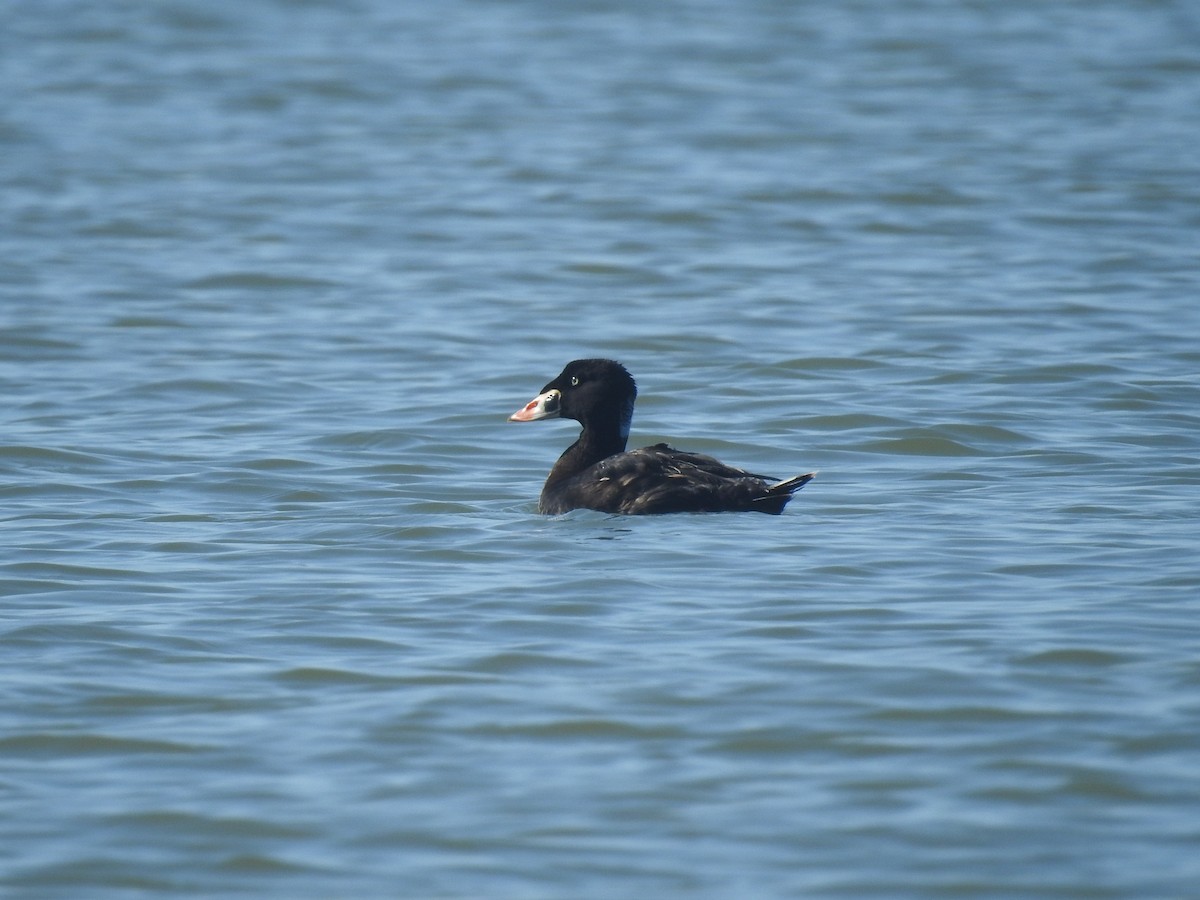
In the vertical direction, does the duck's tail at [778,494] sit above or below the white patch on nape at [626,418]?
below

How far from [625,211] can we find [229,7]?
2020cm

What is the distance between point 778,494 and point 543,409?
168 centimetres

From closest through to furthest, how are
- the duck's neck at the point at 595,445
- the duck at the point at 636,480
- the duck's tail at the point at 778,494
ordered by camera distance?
1. the duck's tail at the point at 778,494
2. the duck at the point at 636,480
3. the duck's neck at the point at 595,445

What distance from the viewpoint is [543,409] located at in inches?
421

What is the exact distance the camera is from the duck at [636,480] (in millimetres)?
9625

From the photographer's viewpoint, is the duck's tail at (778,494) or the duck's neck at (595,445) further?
the duck's neck at (595,445)

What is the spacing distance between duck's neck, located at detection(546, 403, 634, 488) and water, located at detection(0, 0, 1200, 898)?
1.79 ft

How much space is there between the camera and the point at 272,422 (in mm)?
12734

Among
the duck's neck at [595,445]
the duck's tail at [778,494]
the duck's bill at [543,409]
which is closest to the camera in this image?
the duck's tail at [778,494]

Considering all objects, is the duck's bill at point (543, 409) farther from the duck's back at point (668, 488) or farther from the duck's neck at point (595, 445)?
the duck's back at point (668, 488)

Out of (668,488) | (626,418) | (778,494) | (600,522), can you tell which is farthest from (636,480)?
(626,418)

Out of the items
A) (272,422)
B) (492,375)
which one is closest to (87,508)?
(272,422)

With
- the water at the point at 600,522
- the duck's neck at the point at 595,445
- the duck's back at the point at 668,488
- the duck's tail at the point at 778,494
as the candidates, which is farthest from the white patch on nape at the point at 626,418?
the duck's tail at the point at 778,494

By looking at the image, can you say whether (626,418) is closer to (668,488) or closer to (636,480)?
(636,480)
